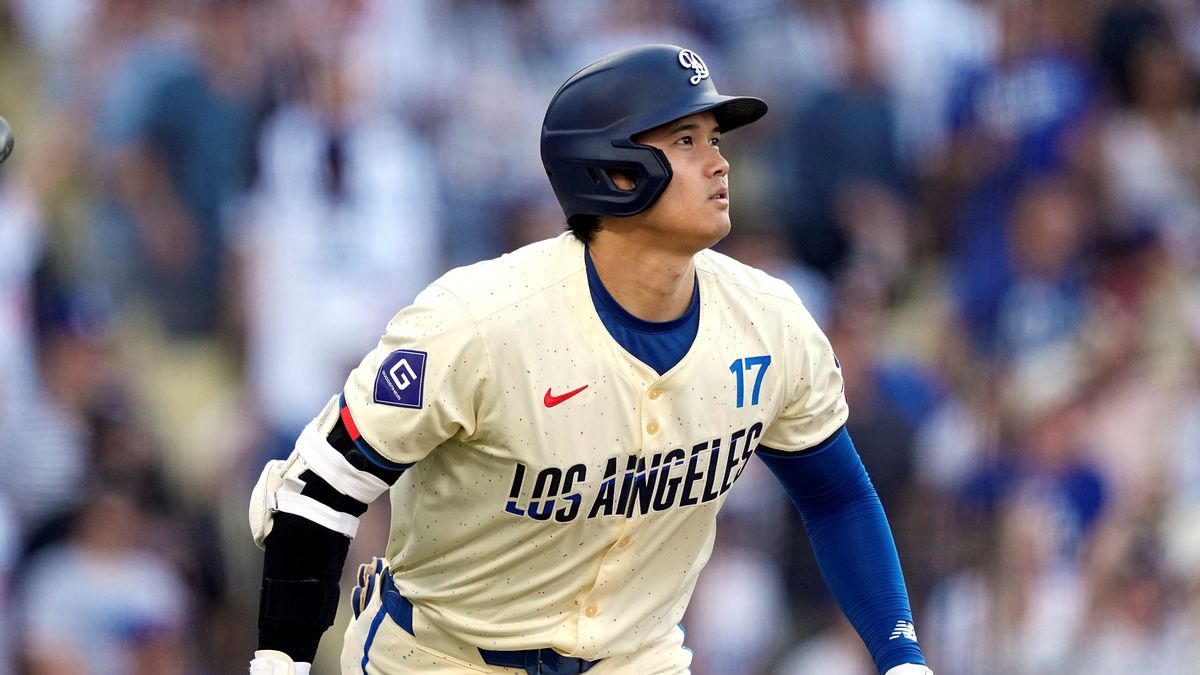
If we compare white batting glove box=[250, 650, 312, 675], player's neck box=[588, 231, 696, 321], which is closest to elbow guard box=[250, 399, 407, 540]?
white batting glove box=[250, 650, 312, 675]

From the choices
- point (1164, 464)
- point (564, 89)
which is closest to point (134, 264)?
point (564, 89)

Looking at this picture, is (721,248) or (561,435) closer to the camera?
(561,435)

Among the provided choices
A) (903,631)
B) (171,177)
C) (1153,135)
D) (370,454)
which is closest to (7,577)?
(171,177)

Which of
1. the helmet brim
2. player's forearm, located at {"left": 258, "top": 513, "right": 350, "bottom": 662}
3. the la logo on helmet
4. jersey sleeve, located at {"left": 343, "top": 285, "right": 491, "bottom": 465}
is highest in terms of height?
the la logo on helmet

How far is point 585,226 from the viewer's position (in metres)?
3.73

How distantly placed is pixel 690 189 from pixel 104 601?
3821mm

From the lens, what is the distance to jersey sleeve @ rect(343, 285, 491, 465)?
336 cm

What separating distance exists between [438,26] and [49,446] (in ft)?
7.91

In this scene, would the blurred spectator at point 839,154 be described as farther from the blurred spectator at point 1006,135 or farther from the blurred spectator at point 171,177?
the blurred spectator at point 171,177

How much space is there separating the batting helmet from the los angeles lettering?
53cm

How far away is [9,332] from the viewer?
6.45 metres

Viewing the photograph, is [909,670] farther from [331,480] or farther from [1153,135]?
[1153,135]

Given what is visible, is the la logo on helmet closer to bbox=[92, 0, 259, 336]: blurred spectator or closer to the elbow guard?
the elbow guard

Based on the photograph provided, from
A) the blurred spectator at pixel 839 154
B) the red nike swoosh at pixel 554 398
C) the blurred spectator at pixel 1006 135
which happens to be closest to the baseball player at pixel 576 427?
the red nike swoosh at pixel 554 398
